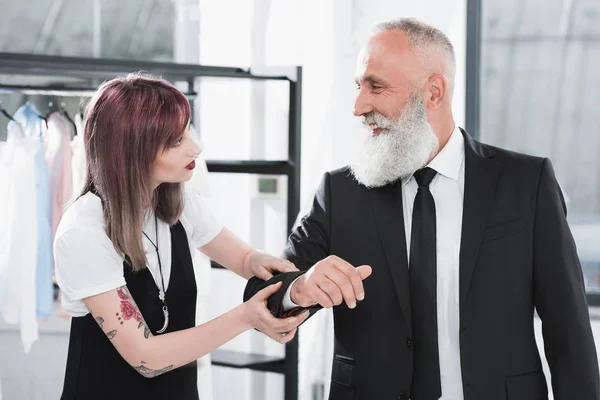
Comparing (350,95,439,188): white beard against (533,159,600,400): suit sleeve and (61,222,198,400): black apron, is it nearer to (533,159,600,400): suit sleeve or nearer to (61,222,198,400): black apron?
(533,159,600,400): suit sleeve

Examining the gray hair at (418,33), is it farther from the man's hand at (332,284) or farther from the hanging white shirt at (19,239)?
the hanging white shirt at (19,239)

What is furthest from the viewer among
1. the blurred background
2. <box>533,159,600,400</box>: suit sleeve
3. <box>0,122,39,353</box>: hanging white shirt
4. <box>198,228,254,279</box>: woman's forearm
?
the blurred background

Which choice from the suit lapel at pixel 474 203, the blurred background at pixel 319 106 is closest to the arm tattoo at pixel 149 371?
the suit lapel at pixel 474 203

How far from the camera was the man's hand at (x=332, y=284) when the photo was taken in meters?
1.67

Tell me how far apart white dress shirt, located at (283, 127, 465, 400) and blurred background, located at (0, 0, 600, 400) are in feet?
5.32

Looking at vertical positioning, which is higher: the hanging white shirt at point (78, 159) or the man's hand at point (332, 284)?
the hanging white shirt at point (78, 159)

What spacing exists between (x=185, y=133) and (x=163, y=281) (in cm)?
37

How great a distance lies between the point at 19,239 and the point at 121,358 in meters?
1.33

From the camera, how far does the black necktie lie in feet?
6.11

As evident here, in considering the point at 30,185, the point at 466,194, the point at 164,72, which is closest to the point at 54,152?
the point at 30,185

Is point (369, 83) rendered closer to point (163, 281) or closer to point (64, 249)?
point (163, 281)

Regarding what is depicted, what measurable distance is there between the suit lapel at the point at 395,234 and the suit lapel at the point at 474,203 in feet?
0.45

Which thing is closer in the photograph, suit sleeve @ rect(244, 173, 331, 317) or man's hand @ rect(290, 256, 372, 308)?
man's hand @ rect(290, 256, 372, 308)

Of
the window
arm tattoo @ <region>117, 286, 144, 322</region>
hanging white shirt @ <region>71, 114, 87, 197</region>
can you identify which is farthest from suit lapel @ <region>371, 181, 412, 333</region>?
the window
